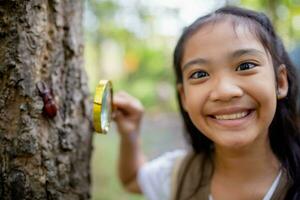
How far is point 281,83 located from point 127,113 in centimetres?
67

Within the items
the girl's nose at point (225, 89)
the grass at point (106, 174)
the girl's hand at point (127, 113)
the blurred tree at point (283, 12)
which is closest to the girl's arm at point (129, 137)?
the girl's hand at point (127, 113)

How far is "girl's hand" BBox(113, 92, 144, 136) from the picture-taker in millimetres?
1778

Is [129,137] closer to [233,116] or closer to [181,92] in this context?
[181,92]

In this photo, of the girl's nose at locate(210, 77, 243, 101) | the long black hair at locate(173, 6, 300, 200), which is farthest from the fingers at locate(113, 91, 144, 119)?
the girl's nose at locate(210, 77, 243, 101)

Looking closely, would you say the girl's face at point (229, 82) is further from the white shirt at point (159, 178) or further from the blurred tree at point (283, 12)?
the blurred tree at point (283, 12)

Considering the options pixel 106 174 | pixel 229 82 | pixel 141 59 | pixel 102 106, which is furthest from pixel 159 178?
pixel 141 59

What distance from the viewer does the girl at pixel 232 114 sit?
1305 mm

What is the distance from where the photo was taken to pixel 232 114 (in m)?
1.33

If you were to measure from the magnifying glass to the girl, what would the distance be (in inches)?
10.6

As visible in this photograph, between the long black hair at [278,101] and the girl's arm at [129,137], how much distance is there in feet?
0.76

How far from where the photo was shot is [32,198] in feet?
4.19

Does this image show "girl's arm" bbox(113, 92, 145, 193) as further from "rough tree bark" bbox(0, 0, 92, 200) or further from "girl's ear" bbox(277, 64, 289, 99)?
"girl's ear" bbox(277, 64, 289, 99)

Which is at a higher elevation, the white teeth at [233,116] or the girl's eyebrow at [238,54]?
the girl's eyebrow at [238,54]

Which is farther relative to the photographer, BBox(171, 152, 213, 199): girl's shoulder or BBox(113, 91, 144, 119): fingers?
BBox(113, 91, 144, 119): fingers
